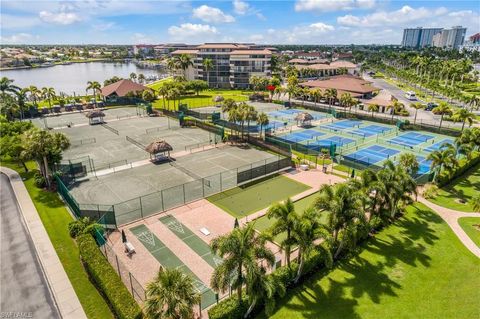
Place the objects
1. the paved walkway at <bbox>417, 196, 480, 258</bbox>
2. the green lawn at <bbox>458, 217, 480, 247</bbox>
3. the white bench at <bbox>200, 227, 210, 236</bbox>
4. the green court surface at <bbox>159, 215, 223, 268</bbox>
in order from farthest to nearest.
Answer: the green lawn at <bbox>458, 217, 480, 247</bbox> < the white bench at <bbox>200, 227, 210, 236</bbox> < the paved walkway at <bbox>417, 196, 480, 258</bbox> < the green court surface at <bbox>159, 215, 223, 268</bbox>

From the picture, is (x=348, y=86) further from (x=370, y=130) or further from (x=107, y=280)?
(x=107, y=280)

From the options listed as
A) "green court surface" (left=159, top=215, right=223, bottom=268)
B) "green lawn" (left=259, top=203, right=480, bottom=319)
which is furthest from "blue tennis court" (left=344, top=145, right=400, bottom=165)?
"green court surface" (left=159, top=215, right=223, bottom=268)

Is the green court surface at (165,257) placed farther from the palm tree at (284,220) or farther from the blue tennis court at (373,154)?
the blue tennis court at (373,154)

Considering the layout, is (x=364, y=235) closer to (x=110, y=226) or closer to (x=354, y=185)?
(x=354, y=185)

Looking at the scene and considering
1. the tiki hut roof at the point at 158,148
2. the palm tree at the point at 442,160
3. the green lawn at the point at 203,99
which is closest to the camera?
the palm tree at the point at 442,160

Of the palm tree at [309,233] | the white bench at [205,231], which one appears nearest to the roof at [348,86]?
the white bench at [205,231]

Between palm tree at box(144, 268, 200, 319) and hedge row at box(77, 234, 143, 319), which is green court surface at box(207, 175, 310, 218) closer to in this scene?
hedge row at box(77, 234, 143, 319)

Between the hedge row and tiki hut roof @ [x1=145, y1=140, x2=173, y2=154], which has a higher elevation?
tiki hut roof @ [x1=145, y1=140, x2=173, y2=154]
